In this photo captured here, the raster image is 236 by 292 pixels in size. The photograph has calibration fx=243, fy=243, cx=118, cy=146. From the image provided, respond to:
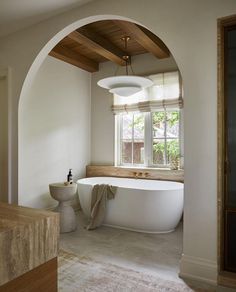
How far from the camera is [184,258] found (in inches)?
84.3

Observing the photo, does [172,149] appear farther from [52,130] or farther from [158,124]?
[52,130]

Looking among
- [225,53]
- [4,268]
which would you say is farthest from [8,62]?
[4,268]

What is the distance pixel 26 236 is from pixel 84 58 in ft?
14.2

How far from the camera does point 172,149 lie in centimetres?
412

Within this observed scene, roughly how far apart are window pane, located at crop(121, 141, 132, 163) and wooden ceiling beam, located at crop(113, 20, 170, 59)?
163cm

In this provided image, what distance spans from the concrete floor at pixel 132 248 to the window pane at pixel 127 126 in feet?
5.97

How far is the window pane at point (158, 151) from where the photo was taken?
4199mm

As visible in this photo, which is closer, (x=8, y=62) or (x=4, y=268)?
(x=4, y=268)

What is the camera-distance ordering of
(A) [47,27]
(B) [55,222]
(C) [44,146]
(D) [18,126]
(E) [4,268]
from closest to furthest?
(E) [4,268] → (B) [55,222] → (A) [47,27] → (D) [18,126] → (C) [44,146]

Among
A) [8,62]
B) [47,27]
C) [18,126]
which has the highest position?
[47,27]

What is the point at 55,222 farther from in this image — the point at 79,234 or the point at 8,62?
the point at 8,62

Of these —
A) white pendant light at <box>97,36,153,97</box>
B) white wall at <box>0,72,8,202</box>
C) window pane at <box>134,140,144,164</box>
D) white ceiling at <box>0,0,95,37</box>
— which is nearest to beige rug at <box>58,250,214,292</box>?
white wall at <box>0,72,8,202</box>

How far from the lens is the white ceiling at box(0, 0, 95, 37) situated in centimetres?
256

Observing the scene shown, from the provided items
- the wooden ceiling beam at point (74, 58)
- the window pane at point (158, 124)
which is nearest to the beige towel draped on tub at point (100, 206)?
the window pane at point (158, 124)
